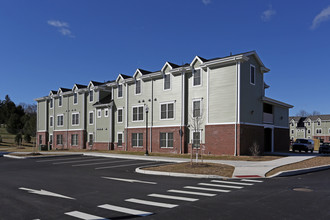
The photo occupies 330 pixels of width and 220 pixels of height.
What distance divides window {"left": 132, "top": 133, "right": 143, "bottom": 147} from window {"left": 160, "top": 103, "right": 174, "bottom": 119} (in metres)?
4.19

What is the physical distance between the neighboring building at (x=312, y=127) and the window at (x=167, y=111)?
6645cm

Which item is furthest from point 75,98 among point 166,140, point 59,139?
point 166,140

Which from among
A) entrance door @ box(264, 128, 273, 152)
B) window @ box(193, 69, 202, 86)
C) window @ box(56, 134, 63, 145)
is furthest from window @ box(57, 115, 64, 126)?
entrance door @ box(264, 128, 273, 152)

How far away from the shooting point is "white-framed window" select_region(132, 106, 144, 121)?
116 feet

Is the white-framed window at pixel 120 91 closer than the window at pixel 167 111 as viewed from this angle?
No

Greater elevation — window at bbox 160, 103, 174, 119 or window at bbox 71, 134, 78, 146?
window at bbox 160, 103, 174, 119

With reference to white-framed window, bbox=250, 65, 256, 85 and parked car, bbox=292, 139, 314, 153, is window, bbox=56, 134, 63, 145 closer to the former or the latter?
white-framed window, bbox=250, 65, 256, 85

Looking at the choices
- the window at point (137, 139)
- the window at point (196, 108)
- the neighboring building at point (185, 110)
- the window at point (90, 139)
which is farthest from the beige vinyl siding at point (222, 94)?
the window at point (90, 139)

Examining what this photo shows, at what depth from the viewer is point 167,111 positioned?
32344 millimetres

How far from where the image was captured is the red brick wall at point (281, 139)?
110ft

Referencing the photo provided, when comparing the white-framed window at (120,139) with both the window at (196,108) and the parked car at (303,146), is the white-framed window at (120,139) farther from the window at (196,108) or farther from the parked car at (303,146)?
the parked car at (303,146)

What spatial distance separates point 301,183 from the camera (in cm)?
1226

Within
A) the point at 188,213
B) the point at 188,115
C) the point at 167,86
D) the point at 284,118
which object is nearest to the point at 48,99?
the point at 167,86

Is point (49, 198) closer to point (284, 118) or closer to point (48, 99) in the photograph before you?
point (284, 118)
